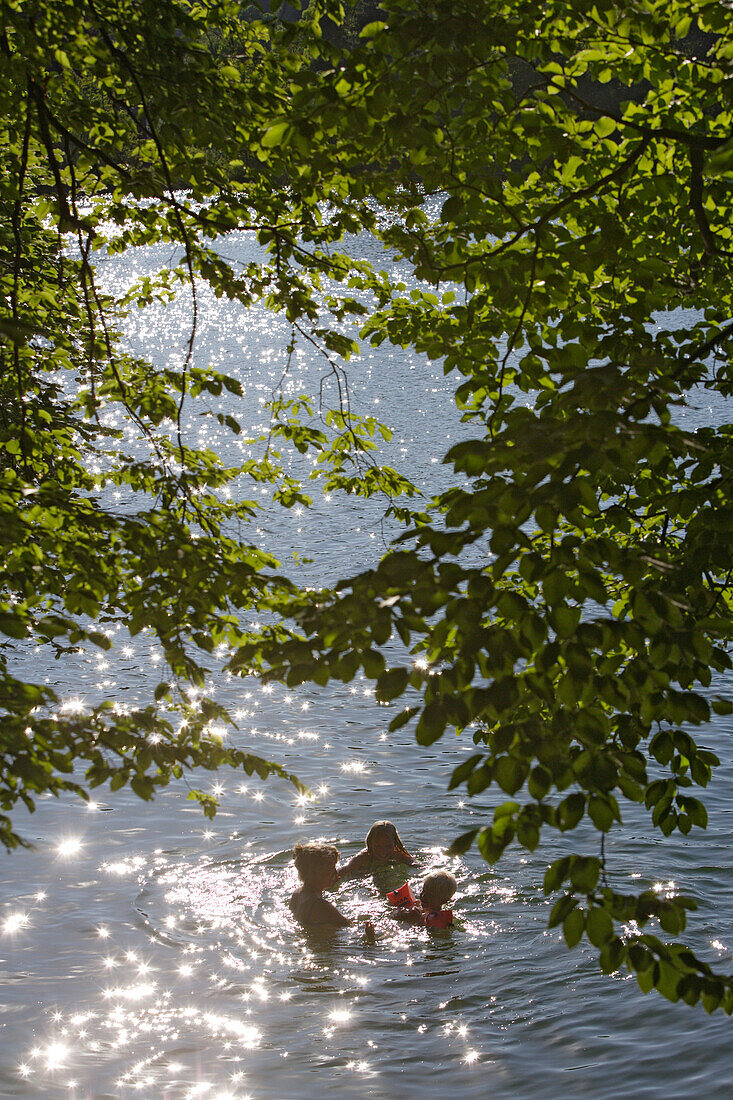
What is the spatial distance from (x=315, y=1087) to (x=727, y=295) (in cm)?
691

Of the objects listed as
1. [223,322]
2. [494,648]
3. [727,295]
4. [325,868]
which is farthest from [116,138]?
[223,322]

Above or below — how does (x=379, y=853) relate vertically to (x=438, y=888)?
above

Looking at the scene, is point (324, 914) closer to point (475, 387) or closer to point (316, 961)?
point (316, 961)

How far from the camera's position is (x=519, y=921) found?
10.1 m

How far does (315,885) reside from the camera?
33.8 ft

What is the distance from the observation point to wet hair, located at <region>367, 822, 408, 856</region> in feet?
35.8

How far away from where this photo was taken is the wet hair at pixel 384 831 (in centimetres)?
1091

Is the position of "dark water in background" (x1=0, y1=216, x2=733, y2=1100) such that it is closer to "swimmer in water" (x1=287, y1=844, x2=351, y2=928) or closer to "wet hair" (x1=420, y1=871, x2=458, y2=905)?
"swimmer in water" (x1=287, y1=844, x2=351, y2=928)

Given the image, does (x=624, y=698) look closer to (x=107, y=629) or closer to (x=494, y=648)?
(x=494, y=648)

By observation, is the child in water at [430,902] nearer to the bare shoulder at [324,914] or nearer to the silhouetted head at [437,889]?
the silhouetted head at [437,889]

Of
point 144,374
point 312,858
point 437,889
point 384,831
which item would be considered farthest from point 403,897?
point 144,374

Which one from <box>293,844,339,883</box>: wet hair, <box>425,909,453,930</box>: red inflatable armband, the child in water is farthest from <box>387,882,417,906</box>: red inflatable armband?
<box>293,844,339,883</box>: wet hair

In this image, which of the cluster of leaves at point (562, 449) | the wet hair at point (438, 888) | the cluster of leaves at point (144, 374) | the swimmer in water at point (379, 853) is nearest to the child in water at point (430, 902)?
the wet hair at point (438, 888)

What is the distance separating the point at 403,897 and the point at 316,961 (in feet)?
3.90
